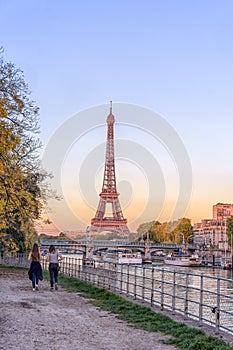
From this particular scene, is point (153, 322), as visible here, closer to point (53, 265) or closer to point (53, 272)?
point (53, 265)

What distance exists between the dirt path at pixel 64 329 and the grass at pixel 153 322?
0.30m

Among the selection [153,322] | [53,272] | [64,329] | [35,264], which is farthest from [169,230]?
[64,329]

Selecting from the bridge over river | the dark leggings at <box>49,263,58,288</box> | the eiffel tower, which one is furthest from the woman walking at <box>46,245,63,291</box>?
the eiffel tower

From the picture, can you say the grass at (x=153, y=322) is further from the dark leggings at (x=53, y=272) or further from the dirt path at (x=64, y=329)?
the dark leggings at (x=53, y=272)

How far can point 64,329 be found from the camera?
10.8 m

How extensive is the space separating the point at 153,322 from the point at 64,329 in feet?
7.48

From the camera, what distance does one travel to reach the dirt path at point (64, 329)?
30.5 feet

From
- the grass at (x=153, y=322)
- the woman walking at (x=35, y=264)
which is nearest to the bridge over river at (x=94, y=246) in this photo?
the woman walking at (x=35, y=264)

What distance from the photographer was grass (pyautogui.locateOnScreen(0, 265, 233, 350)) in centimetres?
931

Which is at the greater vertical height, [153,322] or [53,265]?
[53,265]

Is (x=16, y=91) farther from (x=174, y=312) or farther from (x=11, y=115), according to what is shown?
(x=174, y=312)

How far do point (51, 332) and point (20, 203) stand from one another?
12763mm

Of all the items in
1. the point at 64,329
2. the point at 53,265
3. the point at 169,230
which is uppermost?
the point at 169,230

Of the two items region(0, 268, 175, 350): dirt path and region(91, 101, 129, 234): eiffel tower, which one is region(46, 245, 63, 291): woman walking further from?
region(91, 101, 129, 234): eiffel tower
